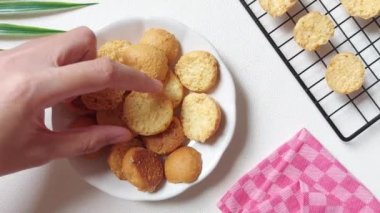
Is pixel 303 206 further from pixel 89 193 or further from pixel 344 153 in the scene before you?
pixel 89 193

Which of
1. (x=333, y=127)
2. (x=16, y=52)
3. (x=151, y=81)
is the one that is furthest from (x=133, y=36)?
(x=333, y=127)

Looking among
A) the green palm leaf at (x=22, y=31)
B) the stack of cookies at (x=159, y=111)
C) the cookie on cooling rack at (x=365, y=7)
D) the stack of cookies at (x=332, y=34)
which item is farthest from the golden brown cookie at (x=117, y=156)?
the cookie on cooling rack at (x=365, y=7)

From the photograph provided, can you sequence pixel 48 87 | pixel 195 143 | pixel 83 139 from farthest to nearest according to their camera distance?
1. pixel 195 143
2. pixel 83 139
3. pixel 48 87

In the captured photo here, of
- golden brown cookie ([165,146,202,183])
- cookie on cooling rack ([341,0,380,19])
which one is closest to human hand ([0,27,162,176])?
golden brown cookie ([165,146,202,183])

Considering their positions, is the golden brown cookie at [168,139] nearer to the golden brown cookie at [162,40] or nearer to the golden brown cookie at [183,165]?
the golden brown cookie at [183,165]

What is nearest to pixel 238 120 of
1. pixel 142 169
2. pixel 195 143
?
pixel 195 143

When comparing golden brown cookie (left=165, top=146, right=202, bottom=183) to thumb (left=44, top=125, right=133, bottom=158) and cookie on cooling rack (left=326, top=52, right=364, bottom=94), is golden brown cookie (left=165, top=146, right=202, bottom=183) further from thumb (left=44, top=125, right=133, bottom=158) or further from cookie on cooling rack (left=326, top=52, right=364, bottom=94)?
cookie on cooling rack (left=326, top=52, right=364, bottom=94)

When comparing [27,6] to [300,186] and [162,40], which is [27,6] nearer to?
[162,40]
